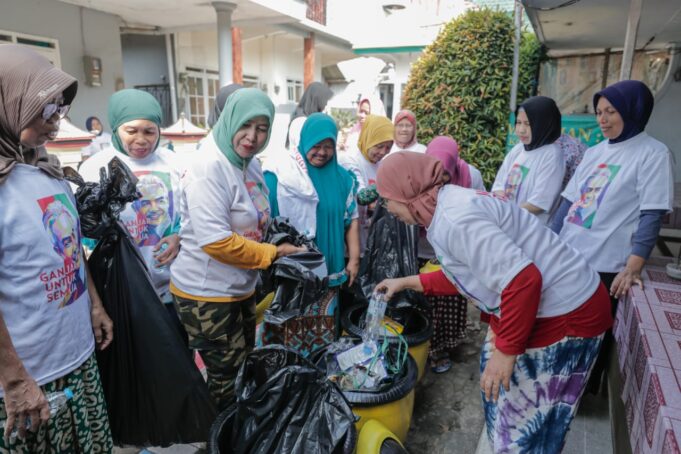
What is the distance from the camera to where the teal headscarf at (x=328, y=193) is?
2471 millimetres

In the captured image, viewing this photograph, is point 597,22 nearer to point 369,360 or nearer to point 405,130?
point 405,130

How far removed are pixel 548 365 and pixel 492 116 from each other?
4204mm

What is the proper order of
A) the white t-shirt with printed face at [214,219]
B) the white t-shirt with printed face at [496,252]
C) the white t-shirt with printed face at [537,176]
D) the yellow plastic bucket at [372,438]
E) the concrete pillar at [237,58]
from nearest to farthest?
1. the white t-shirt with printed face at [496,252]
2. the yellow plastic bucket at [372,438]
3. the white t-shirt with printed face at [214,219]
4. the white t-shirt with printed face at [537,176]
5. the concrete pillar at [237,58]

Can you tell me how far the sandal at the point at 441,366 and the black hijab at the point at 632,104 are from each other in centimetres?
174

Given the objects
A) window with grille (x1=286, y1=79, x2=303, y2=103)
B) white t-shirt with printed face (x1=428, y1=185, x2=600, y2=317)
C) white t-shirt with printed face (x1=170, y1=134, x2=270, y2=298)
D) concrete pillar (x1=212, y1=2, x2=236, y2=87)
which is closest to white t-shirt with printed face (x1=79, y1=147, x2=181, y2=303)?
white t-shirt with printed face (x1=170, y1=134, x2=270, y2=298)

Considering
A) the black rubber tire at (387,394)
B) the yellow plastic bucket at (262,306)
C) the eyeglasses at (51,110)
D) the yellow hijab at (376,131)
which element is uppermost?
the eyeglasses at (51,110)

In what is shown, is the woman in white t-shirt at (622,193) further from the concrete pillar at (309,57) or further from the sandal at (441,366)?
the concrete pillar at (309,57)

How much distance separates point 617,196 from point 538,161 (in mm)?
794

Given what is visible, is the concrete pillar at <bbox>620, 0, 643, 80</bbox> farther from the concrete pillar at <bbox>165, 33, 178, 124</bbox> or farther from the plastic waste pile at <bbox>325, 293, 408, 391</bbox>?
the concrete pillar at <bbox>165, 33, 178, 124</bbox>

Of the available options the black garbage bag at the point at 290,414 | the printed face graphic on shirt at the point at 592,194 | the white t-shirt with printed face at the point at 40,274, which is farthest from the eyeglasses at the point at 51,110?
the printed face graphic on shirt at the point at 592,194

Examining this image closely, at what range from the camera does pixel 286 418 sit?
1495 millimetres

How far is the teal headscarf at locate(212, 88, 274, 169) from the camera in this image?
182 centimetres

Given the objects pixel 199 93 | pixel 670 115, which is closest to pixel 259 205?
pixel 670 115

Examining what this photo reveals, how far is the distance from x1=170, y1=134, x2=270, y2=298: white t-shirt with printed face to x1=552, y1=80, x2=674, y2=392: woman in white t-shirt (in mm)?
1674
